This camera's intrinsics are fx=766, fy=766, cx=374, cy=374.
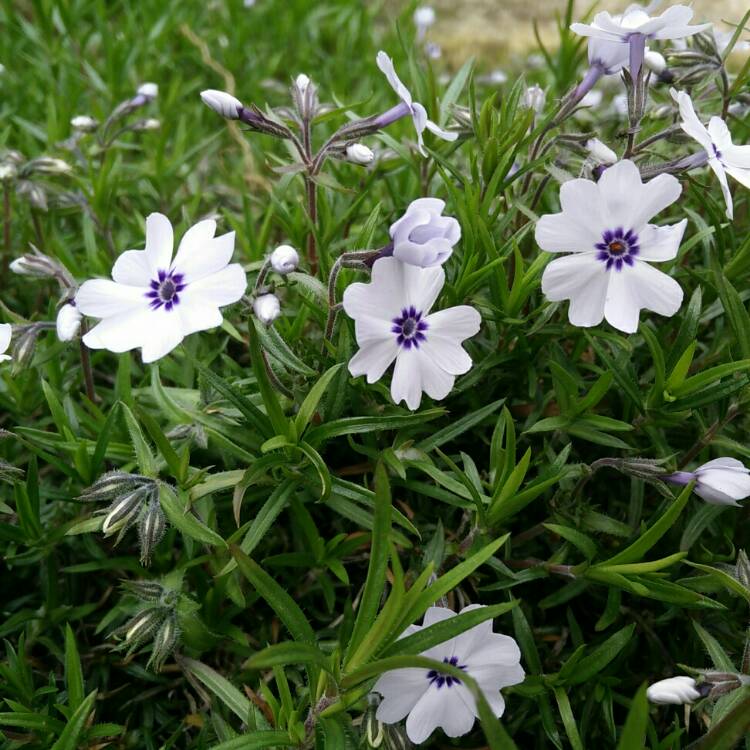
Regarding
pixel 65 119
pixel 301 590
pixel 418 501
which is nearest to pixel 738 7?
pixel 65 119

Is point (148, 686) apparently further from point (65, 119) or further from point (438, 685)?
point (65, 119)

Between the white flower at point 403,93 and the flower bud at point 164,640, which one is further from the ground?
the white flower at point 403,93

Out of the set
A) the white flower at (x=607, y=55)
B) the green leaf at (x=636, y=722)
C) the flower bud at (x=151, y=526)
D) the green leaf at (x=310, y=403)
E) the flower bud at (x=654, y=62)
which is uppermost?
the flower bud at (x=654, y=62)

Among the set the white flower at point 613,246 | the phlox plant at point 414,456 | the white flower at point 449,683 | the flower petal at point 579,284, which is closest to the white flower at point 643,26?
the phlox plant at point 414,456

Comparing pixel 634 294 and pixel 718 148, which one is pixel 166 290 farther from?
pixel 718 148

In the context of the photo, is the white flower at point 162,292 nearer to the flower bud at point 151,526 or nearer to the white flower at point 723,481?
the flower bud at point 151,526

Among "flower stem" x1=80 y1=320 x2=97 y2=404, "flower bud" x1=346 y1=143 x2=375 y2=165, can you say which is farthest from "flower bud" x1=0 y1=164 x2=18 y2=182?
"flower bud" x1=346 y1=143 x2=375 y2=165

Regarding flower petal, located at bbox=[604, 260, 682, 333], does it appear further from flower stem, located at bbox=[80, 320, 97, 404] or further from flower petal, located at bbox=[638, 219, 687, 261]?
flower stem, located at bbox=[80, 320, 97, 404]

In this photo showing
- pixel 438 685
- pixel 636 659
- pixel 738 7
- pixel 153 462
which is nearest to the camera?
pixel 438 685
